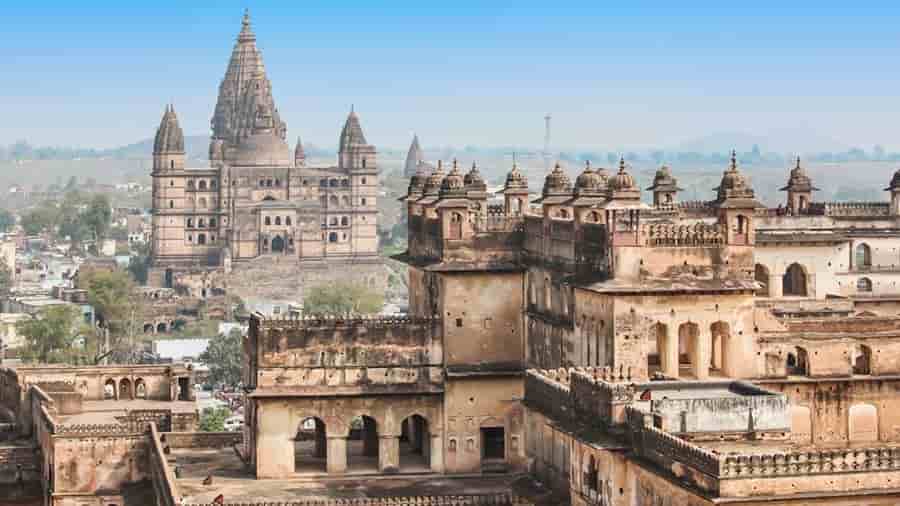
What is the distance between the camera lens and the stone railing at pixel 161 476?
43444 mm

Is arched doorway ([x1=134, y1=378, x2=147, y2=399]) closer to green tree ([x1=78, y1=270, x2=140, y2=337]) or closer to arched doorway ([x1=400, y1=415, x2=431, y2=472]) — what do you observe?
arched doorway ([x1=400, y1=415, x2=431, y2=472])

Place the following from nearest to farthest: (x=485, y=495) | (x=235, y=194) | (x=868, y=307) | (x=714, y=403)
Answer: (x=714, y=403) → (x=485, y=495) → (x=868, y=307) → (x=235, y=194)

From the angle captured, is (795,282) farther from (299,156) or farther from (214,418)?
(299,156)

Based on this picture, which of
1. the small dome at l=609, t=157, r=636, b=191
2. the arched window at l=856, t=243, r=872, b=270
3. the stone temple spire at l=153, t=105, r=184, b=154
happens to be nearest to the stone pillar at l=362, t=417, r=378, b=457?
the small dome at l=609, t=157, r=636, b=191

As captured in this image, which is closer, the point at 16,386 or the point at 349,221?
the point at 16,386

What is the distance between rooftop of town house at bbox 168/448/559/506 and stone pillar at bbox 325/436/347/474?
1.01ft

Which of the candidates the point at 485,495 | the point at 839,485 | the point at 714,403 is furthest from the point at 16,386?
the point at 839,485

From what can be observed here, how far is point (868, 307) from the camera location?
52.7m

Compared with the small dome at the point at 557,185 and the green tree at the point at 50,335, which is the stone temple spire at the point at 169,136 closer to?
the green tree at the point at 50,335

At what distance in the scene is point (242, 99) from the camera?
508 feet

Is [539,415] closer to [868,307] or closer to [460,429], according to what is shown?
[460,429]

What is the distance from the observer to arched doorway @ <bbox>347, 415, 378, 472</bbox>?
48.8 m

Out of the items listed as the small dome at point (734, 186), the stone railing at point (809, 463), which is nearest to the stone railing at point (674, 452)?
the stone railing at point (809, 463)

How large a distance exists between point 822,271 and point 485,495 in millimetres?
14588
